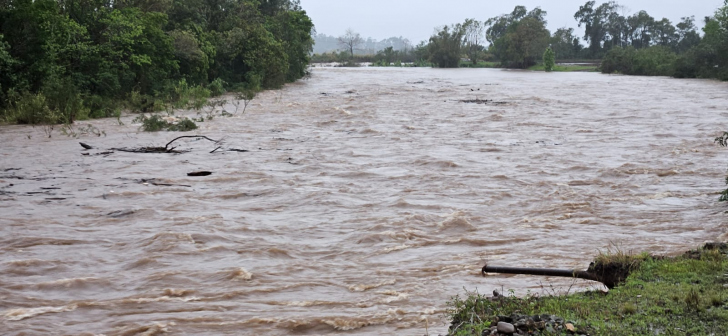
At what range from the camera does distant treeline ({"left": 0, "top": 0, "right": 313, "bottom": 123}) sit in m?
21.0

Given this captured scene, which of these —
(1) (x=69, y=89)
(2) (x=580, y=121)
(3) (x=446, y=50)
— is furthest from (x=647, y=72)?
(1) (x=69, y=89)

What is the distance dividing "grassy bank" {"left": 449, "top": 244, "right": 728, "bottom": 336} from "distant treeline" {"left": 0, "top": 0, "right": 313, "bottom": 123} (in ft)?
59.8

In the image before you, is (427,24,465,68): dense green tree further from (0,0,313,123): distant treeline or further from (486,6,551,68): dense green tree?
(0,0,313,123): distant treeline

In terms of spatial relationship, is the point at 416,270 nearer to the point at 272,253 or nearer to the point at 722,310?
the point at 272,253

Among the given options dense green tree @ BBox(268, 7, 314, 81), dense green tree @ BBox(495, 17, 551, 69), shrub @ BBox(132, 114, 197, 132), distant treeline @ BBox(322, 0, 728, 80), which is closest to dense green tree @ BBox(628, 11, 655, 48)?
distant treeline @ BBox(322, 0, 728, 80)

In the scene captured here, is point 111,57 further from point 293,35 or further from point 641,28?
point 641,28

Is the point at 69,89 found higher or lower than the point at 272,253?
higher

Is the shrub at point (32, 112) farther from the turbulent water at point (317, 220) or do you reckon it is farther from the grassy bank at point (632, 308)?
the grassy bank at point (632, 308)

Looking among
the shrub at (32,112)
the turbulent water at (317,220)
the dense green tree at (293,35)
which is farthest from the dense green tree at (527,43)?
the shrub at (32,112)

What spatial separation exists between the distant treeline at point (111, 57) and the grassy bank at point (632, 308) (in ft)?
59.8

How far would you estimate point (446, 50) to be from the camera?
104 meters

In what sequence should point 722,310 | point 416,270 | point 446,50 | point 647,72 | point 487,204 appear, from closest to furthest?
point 722,310
point 416,270
point 487,204
point 647,72
point 446,50

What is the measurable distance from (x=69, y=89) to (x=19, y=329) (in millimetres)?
17363

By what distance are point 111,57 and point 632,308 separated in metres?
24.6
